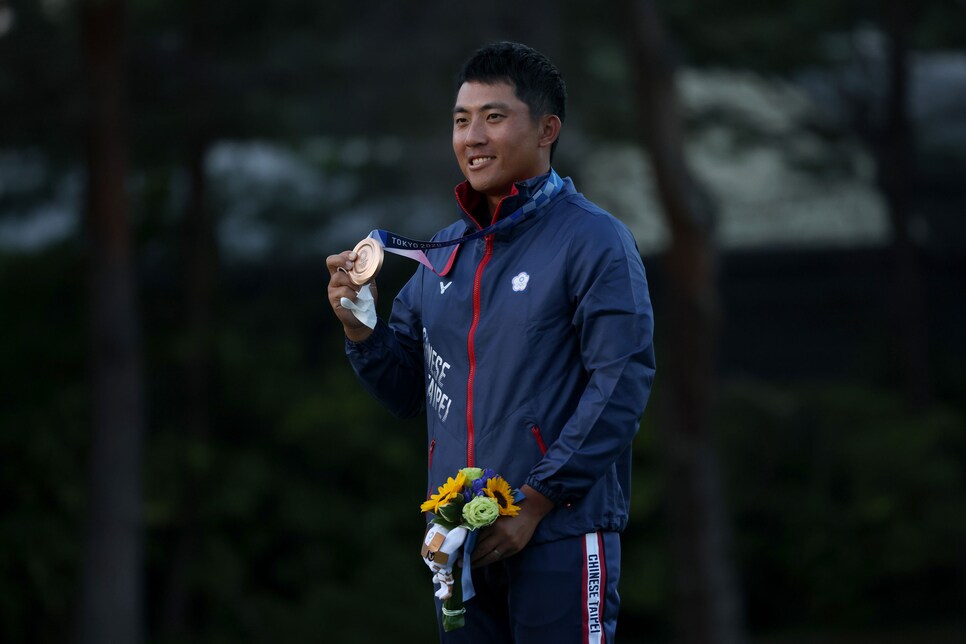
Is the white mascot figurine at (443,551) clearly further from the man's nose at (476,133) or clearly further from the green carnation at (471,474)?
the man's nose at (476,133)

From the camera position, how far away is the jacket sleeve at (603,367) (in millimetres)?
2910

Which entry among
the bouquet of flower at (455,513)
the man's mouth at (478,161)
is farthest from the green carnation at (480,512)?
the man's mouth at (478,161)

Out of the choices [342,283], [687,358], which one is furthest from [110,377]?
[342,283]

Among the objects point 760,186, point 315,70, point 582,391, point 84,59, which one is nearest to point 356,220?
point 315,70

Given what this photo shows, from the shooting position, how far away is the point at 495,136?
3152 mm

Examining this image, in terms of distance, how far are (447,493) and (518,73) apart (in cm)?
97

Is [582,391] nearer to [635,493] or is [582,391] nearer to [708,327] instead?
[708,327]

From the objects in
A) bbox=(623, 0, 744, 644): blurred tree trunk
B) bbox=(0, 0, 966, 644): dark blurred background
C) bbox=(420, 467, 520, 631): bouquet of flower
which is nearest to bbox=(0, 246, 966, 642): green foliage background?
bbox=(0, 0, 966, 644): dark blurred background

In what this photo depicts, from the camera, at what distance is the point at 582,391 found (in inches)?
122

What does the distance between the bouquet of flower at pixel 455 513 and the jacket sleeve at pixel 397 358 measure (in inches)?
16.7

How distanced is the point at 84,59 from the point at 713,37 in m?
6.43

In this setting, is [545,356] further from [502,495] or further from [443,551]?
[443,551]

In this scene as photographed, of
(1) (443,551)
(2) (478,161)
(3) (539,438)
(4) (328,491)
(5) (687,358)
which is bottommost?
(4) (328,491)

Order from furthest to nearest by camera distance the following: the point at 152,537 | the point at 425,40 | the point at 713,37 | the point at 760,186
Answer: the point at 760,186 < the point at 713,37 < the point at 152,537 < the point at 425,40
